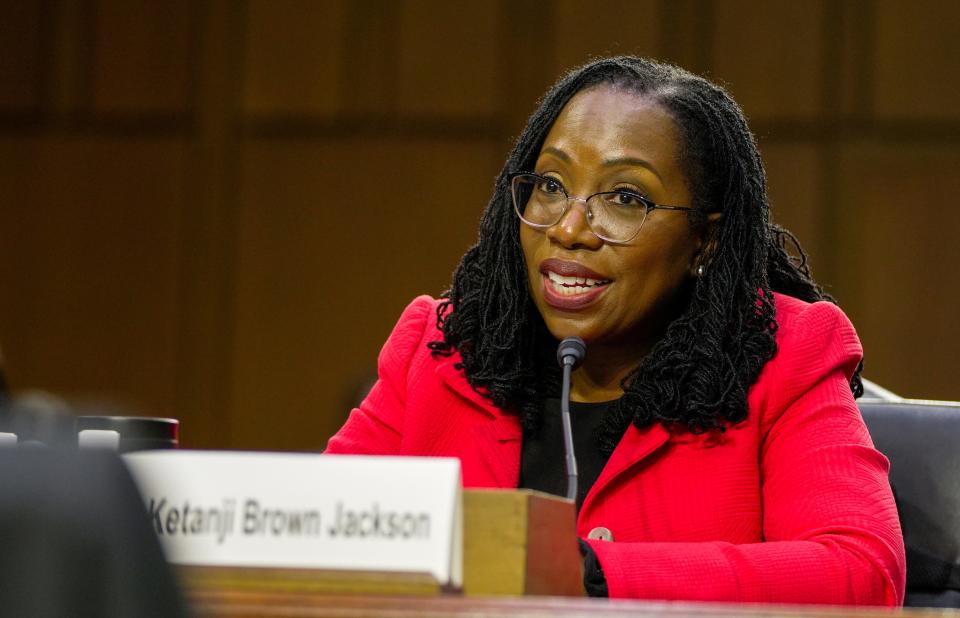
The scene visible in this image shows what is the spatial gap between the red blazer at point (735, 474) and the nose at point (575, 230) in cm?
27

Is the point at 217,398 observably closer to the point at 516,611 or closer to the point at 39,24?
the point at 39,24

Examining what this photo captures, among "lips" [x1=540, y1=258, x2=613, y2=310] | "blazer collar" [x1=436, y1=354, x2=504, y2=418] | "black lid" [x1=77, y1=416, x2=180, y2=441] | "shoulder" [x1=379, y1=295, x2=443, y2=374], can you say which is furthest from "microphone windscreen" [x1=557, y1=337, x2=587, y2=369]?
"black lid" [x1=77, y1=416, x2=180, y2=441]

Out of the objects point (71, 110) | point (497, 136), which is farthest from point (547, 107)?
point (71, 110)

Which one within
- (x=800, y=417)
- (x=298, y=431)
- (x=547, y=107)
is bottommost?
(x=298, y=431)

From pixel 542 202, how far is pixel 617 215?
0.12m

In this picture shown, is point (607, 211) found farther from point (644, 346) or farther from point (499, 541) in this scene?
point (499, 541)

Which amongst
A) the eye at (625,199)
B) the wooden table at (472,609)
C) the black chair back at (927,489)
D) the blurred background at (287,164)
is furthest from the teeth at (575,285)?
the blurred background at (287,164)

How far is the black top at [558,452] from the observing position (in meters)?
1.88

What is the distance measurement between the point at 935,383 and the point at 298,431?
7.52 ft

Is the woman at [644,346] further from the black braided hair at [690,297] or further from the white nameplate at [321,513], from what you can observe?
the white nameplate at [321,513]

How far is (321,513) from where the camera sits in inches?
40.4

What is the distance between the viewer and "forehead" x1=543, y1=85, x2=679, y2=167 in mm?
1854

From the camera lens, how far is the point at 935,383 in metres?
4.62

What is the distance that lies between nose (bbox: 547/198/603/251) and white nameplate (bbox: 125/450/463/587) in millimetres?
836
